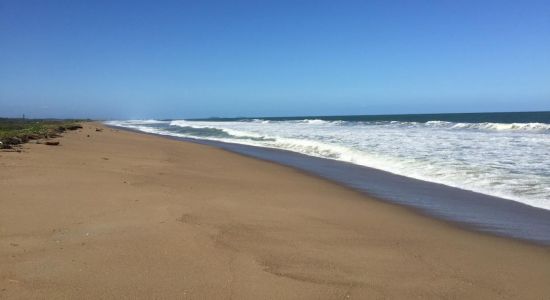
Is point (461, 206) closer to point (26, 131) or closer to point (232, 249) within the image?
point (232, 249)

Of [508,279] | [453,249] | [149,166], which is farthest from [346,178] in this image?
[508,279]

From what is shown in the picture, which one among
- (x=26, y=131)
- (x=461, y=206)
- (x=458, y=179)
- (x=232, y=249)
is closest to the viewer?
(x=232, y=249)

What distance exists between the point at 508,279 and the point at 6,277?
15.2ft

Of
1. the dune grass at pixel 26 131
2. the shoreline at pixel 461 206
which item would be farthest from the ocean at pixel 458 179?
the dune grass at pixel 26 131

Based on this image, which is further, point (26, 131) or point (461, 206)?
point (26, 131)

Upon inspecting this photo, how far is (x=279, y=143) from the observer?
2575cm

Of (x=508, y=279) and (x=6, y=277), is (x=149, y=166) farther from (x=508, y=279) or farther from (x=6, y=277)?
(x=508, y=279)

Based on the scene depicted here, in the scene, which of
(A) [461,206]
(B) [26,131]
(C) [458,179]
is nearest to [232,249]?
(A) [461,206]

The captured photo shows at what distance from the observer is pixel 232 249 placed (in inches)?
198

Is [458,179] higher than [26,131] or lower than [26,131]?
lower

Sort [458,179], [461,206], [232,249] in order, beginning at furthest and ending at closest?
[458,179] → [461,206] → [232,249]

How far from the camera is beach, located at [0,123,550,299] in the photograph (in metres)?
4.03

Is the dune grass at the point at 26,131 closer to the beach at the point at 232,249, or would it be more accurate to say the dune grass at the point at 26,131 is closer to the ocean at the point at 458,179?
the beach at the point at 232,249

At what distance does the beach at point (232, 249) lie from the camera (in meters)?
4.03
